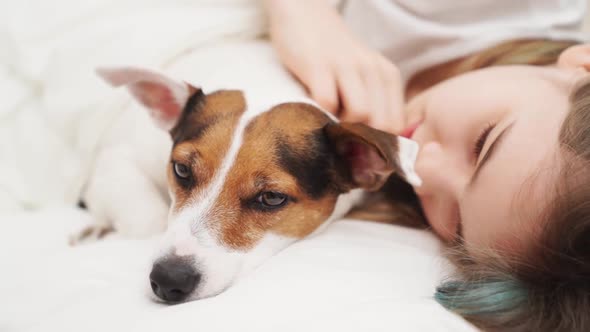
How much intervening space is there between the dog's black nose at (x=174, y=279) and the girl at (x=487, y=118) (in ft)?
1.61

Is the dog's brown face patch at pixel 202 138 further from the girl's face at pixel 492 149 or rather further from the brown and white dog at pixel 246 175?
the girl's face at pixel 492 149

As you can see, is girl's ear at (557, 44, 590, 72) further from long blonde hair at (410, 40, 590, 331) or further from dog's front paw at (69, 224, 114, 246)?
dog's front paw at (69, 224, 114, 246)

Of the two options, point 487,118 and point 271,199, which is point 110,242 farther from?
point 487,118

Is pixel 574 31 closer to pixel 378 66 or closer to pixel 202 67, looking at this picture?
pixel 378 66

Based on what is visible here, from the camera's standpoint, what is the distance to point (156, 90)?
1.39m

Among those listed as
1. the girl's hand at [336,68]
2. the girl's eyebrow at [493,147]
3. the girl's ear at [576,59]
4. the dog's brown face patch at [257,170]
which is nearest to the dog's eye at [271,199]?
the dog's brown face patch at [257,170]

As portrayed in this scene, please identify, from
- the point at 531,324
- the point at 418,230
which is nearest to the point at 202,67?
the point at 418,230

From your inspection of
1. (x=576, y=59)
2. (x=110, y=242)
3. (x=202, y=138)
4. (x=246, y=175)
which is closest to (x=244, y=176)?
A: (x=246, y=175)

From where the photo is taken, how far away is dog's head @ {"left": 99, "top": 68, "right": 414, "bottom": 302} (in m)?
1.08

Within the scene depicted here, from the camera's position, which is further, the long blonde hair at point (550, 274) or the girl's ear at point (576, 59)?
the girl's ear at point (576, 59)

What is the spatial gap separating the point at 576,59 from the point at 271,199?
2.87ft

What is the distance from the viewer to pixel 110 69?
1282mm

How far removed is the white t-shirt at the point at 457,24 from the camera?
5.79 ft

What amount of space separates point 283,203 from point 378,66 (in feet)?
1.84
